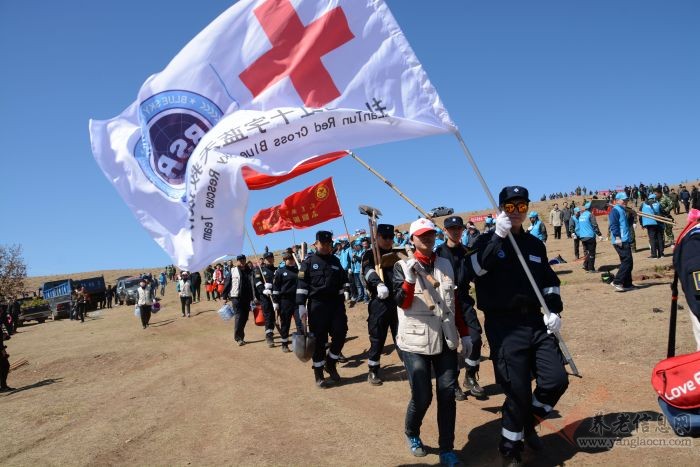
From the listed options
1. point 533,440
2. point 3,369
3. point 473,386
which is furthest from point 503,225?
point 3,369

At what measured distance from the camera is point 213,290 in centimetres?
2884

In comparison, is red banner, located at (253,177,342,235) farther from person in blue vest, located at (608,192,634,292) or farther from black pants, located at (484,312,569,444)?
black pants, located at (484,312,569,444)

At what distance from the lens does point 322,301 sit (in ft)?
25.1

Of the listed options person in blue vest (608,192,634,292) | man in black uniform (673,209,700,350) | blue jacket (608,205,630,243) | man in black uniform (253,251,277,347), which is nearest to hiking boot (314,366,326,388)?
man in black uniform (253,251,277,347)

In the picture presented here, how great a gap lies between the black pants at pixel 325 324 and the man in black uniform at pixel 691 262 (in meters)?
5.17

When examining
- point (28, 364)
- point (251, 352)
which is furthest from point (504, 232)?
point (28, 364)

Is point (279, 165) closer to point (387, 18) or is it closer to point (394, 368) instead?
point (387, 18)

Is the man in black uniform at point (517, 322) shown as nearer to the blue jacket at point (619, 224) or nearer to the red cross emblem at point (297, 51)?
the red cross emblem at point (297, 51)

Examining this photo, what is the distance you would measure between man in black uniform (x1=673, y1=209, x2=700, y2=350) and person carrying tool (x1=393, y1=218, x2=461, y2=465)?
6.10 feet

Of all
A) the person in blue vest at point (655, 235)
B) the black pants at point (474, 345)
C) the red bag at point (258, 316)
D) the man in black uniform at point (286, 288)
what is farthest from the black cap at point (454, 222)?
the person in blue vest at point (655, 235)

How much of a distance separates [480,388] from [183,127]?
189 inches

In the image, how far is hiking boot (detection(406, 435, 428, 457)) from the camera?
4.54 m

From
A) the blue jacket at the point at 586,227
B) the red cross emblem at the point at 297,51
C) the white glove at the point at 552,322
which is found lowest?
the white glove at the point at 552,322

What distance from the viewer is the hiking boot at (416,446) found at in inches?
179
